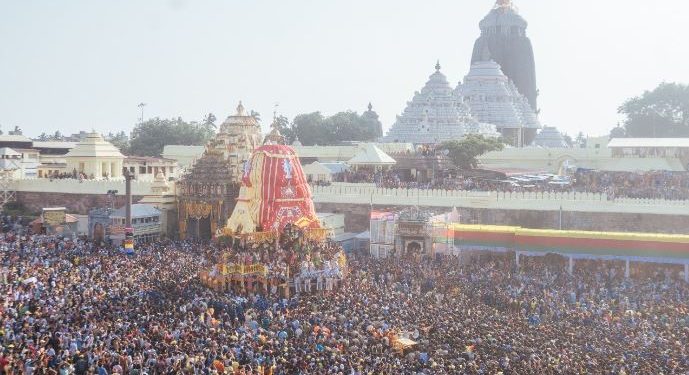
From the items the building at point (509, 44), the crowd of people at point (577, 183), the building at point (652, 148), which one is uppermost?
the building at point (509, 44)

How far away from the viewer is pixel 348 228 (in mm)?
36125

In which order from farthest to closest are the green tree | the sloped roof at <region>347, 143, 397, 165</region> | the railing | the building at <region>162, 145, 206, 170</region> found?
the green tree → the building at <region>162, 145, 206, 170</region> → the sloped roof at <region>347, 143, 397, 165</region> → the railing

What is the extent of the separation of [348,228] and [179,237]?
24.3 ft

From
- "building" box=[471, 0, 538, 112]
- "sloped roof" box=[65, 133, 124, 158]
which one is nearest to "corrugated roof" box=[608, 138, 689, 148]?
"sloped roof" box=[65, 133, 124, 158]

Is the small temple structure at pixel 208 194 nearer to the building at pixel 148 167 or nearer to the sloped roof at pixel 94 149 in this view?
the sloped roof at pixel 94 149

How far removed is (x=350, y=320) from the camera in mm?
19062

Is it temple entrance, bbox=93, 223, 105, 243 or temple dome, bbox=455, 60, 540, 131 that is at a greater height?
temple dome, bbox=455, 60, 540, 131

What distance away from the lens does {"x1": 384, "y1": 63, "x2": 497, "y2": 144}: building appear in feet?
167

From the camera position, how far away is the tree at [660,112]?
220 ft

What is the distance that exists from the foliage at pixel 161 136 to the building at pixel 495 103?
70.5 ft

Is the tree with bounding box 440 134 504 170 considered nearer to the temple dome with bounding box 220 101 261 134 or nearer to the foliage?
the temple dome with bounding box 220 101 261 134

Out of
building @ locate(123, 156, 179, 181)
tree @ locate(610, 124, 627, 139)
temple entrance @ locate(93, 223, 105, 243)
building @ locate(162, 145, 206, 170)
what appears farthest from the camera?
tree @ locate(610, 124, 627, 139)

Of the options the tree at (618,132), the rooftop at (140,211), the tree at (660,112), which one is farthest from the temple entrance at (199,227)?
the tree at (618,132)

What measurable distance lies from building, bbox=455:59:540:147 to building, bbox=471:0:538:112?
10.1 metres
